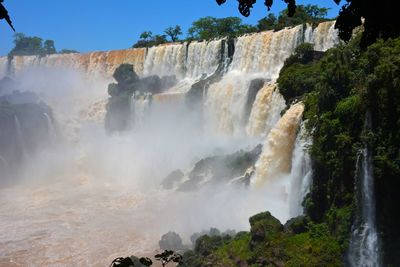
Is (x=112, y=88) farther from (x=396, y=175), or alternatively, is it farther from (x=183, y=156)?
(x=396, y=175)

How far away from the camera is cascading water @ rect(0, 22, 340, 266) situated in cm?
1714

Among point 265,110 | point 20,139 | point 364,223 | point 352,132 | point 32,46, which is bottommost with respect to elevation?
point 364,223

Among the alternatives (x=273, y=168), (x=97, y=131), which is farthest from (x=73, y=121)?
(x=273, y=168)

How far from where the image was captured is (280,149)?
1798cm

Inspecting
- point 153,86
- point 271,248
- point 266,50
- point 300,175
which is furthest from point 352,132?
point 153,86

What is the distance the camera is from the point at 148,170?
26.9 meters

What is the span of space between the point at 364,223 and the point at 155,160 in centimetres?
1663

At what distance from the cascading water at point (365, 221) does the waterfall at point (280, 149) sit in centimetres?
497

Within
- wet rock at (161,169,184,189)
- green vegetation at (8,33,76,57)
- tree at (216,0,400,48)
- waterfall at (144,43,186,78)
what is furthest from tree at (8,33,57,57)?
tree at (216,0,400,48)

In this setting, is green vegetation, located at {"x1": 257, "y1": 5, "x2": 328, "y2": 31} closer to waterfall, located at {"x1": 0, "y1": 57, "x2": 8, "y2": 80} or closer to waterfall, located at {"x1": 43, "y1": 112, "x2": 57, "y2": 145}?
waterfall, located at {"x1": 43, "y1": 112, "x2": 57, "y2": 145}

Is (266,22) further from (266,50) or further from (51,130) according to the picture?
(51,130)

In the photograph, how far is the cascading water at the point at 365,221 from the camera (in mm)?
12164

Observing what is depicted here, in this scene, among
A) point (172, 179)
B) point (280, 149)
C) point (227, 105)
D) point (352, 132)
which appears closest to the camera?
point (352, 132)

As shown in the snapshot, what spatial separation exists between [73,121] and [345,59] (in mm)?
24039
